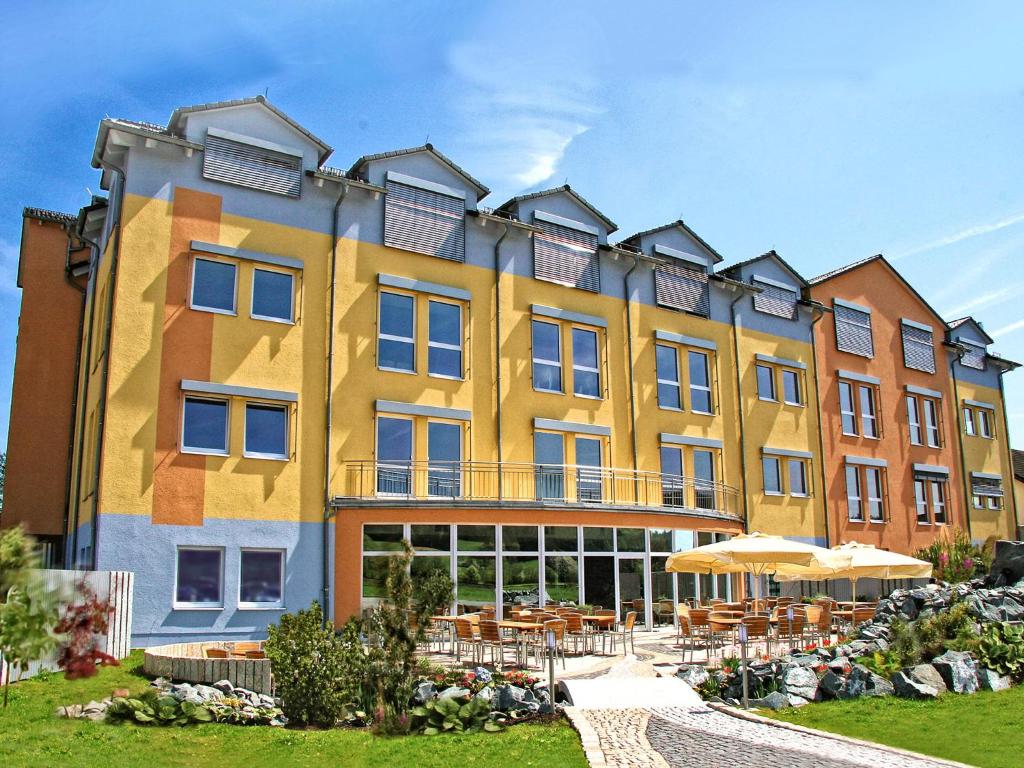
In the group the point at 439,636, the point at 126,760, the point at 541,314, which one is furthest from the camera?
the point at 541,314

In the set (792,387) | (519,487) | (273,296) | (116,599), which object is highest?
(273,296)

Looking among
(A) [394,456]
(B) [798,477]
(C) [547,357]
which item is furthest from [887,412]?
(A) [394,456]

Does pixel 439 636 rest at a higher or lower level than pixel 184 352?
lower

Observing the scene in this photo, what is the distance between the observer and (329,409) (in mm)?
21984

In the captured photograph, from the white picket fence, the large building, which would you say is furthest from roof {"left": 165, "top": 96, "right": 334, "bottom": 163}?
the white picket fence

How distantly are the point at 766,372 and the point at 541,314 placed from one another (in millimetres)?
10035

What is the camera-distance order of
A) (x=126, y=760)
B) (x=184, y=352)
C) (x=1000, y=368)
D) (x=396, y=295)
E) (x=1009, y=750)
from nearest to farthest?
1. (x=126, y=760)
2. (x=1009, y=750)
3. (x=184, y=352)
4. (x=396, y=295)
5. (x=1000, y=368)

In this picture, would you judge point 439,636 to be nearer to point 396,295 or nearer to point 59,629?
point 396,295

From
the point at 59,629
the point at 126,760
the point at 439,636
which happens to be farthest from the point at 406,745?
the point at 439,636

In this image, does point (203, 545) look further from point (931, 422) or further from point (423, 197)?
point (931, 422)

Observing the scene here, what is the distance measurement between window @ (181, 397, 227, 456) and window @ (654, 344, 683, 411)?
42.6 feet

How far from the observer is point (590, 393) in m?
27.0

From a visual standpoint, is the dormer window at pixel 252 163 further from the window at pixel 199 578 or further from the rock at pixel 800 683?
the rock at pixel 800 683

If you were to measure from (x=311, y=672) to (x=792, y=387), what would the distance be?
959 inches
